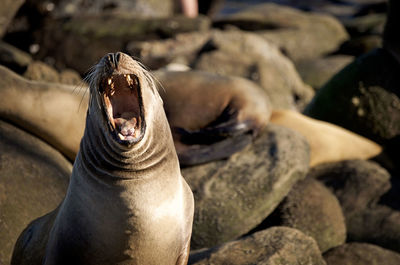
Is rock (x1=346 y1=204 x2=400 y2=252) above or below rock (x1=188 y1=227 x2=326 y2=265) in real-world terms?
below

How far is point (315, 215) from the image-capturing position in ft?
14.0

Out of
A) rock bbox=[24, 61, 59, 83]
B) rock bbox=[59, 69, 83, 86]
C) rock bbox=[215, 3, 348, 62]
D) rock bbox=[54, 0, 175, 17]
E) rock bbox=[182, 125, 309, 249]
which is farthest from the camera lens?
rock bbox=[215, 3, 348, 62]

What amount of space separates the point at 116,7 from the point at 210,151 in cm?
873

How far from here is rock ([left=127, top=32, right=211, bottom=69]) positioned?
7918mm

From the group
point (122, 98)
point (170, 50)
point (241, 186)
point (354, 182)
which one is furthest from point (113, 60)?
point (170, 50)

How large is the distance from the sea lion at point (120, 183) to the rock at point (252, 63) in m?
4.75

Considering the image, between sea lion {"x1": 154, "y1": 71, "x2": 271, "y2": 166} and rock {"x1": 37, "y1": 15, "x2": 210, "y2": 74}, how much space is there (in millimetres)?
4736

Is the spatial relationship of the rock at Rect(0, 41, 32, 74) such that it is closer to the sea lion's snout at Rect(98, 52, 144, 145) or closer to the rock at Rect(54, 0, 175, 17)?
the sea lion's snout at Rect(98, 52, 144, 145)

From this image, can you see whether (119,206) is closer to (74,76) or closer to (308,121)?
(308,121)

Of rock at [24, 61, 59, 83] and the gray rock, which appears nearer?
the gray rock

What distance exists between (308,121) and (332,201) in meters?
1.31

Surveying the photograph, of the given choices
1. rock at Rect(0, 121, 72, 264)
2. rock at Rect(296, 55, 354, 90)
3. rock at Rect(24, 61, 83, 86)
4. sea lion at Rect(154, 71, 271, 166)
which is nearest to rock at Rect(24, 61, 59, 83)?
rock at Rect(24, 61, 83, 86)

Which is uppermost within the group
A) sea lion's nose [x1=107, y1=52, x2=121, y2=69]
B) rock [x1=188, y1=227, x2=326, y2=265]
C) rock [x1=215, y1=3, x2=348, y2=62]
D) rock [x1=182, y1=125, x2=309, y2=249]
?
sea lion's nose [x1=107, y1=52, x2=121, y2=69]

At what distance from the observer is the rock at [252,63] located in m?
7.47
